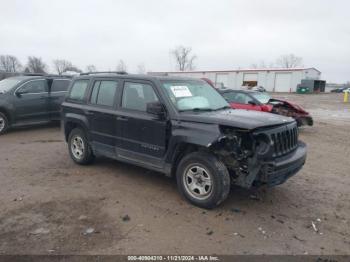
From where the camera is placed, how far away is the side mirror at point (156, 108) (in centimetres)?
445

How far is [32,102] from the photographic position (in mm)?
10008

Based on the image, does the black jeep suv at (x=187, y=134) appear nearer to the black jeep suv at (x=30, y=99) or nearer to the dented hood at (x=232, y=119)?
the dented hood at (x=232, y=119)

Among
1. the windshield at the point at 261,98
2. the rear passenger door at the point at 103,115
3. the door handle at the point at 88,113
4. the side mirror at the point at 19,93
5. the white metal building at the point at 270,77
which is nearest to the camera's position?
the rear passenger door at the point at 103,115

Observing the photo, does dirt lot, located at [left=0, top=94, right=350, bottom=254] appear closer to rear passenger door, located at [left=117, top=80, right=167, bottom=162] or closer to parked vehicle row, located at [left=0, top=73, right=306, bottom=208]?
parked vehicle row, located at [left=0, top=73, right=306, bottom=208]

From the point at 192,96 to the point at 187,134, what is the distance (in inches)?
37.9

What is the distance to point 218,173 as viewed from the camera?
3951mm

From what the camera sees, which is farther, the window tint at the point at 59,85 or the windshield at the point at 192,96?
the window tint at the point at 59,85

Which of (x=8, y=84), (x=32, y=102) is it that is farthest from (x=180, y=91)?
(x=8, y=84)

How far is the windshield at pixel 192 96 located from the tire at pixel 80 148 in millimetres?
2231

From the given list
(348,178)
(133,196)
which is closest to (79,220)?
(133,196)

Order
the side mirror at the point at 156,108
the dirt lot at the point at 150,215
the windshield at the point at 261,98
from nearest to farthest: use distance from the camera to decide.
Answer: the dirt lot at the point at 150,215 → the side mirror at the point at 156,108 → the windshield at the point at 261,98

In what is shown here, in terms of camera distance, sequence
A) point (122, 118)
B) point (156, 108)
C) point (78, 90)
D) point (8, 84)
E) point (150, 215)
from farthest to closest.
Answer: point (8, 84), point (78, 90), point (122, 118), point (156, 108), point (150, 215)

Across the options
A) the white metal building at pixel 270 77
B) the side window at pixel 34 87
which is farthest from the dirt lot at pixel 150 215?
the white metal building at pixel 270 77

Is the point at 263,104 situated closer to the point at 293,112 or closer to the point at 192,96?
the point at 293,112
